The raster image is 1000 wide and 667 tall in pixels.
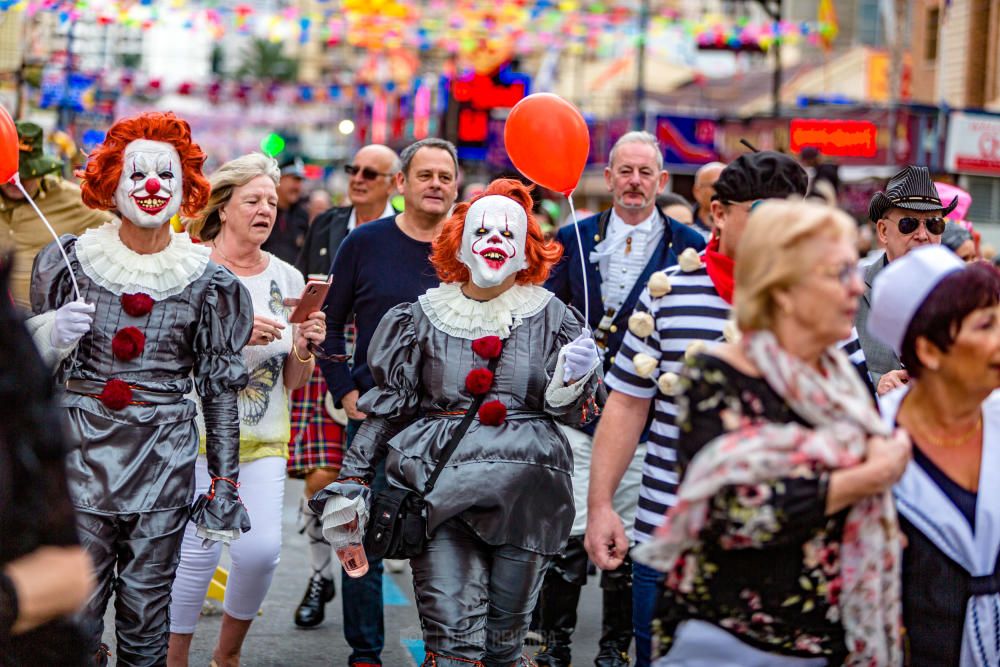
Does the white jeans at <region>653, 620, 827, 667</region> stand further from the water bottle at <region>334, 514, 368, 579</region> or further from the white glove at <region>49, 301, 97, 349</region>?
the white glove at <region>49, 301, 97, 349</region>

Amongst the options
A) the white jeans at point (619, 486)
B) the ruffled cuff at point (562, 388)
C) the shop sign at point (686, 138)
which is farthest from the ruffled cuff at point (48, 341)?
the shop sign at point (686, 138)

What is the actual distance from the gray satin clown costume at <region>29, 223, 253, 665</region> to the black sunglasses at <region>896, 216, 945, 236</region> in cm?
265

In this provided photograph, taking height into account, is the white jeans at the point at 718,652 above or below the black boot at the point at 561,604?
above

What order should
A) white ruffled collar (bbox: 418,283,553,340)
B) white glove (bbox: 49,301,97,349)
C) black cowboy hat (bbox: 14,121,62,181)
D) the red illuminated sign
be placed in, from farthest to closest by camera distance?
the red illuminated sign < black cowboy hat (bbox: 14,121,62,181) < white ruffled collar (bbox: 418,283,553,340) < white glove (bbox: 49,301,97,349)

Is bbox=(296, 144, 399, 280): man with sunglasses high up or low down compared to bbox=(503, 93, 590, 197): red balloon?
down

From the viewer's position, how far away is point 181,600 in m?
5.37

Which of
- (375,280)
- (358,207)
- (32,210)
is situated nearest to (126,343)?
(375,280)

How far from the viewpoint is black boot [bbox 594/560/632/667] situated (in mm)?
6184

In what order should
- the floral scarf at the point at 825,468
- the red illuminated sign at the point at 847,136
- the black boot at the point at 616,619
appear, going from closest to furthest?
the floral scarf at the point at 825,468 → the black boot at the point at 616,619 → the red illuminated sign at the point at 847,136

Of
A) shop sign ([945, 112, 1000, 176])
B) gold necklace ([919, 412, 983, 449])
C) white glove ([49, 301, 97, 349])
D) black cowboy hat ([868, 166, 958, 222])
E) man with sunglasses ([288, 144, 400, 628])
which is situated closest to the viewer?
gold necklace ([919, 412, 983, 449])

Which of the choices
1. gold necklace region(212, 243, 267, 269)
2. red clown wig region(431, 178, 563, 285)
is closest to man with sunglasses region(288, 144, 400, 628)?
gold necklace region(212, 243, 267, 269)

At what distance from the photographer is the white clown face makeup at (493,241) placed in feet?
16.2

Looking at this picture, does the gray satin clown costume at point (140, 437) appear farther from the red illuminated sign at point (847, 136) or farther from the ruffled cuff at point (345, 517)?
the red illuminated sign at point (847, 136)

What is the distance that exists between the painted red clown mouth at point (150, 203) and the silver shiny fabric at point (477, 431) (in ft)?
2.70
